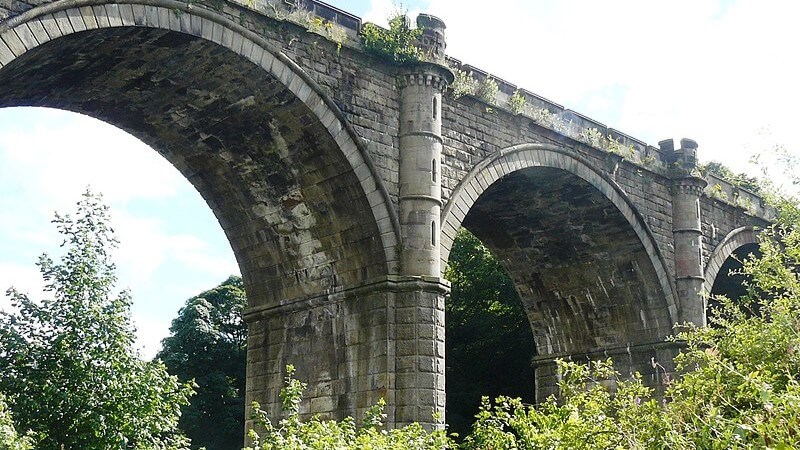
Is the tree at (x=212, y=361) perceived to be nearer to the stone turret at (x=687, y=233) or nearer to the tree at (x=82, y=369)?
the stone turret at (x=687, y=233)

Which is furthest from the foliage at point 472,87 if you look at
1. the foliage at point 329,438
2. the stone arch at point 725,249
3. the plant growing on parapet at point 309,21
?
the foliage at point 329,438

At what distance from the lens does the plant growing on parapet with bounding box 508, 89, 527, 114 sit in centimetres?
1891

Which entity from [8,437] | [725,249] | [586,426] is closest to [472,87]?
[725,249]

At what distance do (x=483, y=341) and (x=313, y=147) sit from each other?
17328 millimetres

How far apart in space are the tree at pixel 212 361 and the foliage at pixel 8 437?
78.1 ft

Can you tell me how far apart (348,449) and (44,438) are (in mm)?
4962

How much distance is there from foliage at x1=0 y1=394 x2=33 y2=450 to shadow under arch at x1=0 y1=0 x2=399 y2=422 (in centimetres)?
417

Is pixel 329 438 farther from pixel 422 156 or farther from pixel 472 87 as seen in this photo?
pixel 472 87

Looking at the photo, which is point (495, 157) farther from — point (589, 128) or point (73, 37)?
point (73, 37)

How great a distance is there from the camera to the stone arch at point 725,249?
23.5m

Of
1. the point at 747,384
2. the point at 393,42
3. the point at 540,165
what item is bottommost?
the point at 747,384

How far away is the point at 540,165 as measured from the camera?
19.4 metres

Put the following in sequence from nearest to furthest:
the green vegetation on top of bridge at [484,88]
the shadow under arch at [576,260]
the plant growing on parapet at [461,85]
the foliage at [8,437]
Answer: the foliage at [8,437], the green vegetation on top of bridge at [484,88], the plant growing on parapet at [461,85], the shadow under arch at [576,260]

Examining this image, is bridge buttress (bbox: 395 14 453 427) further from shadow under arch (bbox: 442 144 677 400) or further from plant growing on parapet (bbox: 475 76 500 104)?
shadow under arch (bbox: 442 144 677 400)
